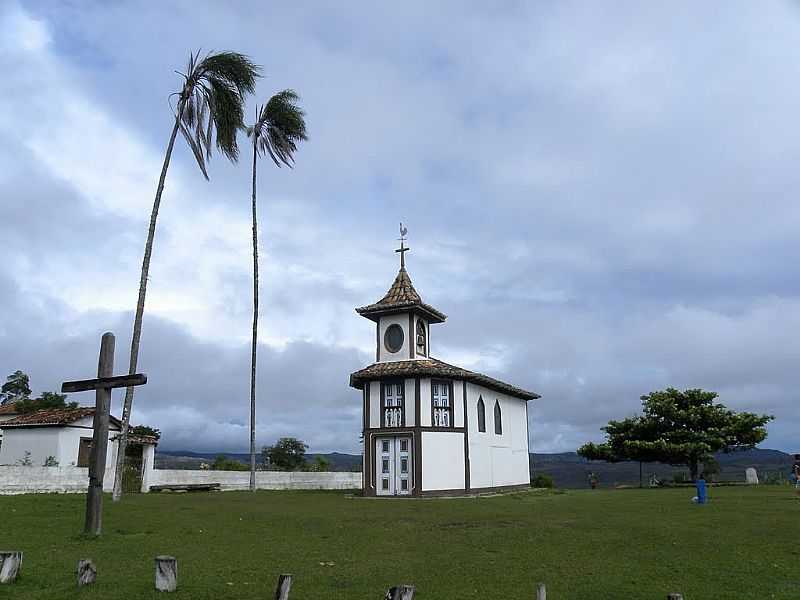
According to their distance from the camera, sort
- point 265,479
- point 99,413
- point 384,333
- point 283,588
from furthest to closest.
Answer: point 265,479
point 384,333
point 99,413
point 283,588

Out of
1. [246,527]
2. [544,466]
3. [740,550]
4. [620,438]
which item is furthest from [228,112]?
[544,466]

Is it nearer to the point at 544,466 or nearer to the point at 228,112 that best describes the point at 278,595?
the point at 228,112

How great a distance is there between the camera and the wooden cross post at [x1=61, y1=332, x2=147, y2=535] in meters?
13.0

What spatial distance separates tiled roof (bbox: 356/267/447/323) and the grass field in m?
11.7

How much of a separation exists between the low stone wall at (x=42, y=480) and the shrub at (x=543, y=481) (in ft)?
78.2

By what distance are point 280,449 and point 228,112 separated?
2786cm

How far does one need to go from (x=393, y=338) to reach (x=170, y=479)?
11.3m

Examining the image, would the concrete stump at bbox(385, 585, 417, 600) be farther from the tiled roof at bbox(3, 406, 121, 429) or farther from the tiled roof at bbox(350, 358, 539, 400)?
the tiled roof at bbox(3, 406, 121, 429)

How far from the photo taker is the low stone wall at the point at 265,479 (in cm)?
2969

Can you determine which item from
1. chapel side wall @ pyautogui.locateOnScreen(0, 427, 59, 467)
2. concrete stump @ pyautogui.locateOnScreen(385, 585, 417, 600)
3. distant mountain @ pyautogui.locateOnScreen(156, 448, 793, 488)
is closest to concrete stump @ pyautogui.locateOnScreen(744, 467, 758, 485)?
distant mountain @ pyautogui.locateOnScreen(156, 448, 793, 488)

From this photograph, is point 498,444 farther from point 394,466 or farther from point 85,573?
point 85,573

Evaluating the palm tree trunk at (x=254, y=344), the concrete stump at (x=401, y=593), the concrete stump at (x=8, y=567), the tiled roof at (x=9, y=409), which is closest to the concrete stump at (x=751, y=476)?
the palm tree trunk at (x=254, y=344)

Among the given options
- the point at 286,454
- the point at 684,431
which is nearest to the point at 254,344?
the point at 286,454

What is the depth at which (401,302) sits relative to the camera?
2998 centimetres
